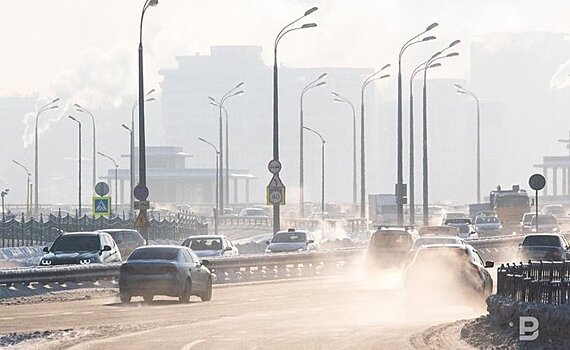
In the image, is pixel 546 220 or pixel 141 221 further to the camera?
pixel 546 220

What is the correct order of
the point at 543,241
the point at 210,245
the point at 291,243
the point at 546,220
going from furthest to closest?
the point at 546,220 → the point at 291,243 → the point at 210,245 → the point at 543,241

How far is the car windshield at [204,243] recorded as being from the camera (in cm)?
5362

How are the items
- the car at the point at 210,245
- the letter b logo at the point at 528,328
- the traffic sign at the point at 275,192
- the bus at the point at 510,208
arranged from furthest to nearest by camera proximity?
the bus at the point at 510,208
the traffic sign at the point at 275,192
the car at the point at 210,245
the letter b logo at the point at 528,328

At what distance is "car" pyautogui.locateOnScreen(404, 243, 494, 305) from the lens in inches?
1309

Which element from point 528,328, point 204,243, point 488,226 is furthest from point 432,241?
point 488,226

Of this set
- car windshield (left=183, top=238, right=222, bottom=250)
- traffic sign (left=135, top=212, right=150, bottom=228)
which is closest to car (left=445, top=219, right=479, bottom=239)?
car windshield (left=183, top=238, right=222, bottom=250)

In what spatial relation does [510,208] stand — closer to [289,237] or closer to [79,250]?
[289,237]

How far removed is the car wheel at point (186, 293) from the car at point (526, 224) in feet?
189

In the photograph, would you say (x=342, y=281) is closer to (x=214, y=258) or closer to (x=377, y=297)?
(x=214, y=258)

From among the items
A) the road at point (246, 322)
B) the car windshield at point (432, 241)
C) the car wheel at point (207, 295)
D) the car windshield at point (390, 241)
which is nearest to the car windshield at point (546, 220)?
the car windshield at point (390, 241)

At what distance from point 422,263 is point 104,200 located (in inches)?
981

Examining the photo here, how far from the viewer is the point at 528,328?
74.3ft

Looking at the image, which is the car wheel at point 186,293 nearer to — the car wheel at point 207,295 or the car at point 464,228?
the car wheel at point 207,295

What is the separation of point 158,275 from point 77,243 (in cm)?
1013
